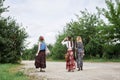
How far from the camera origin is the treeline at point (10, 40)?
3678 centimetres

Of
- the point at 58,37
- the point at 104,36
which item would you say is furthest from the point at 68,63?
the point at 58,37

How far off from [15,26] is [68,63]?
1736 centimetres

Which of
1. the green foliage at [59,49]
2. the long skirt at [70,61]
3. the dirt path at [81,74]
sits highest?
the green foliage at [59,49]

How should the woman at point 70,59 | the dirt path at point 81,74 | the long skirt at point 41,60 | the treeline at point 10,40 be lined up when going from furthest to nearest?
the treeline at point 10,40 → the long skirt at point 41,60 → the woman at point 70,59 → the dirt path at point 81,74

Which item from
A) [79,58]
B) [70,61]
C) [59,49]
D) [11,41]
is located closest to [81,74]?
[70,61]

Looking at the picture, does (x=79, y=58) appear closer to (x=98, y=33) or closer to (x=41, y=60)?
(x=41, y=60)

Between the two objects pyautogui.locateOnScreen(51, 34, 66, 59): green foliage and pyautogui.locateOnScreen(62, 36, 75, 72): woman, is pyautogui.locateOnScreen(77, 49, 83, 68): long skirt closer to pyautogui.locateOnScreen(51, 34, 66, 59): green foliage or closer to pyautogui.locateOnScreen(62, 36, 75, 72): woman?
pyautogui.locateOnScreen(62, 36, 75, 72): woman

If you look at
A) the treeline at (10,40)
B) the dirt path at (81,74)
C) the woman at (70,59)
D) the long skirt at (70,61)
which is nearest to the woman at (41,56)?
the dirt path at (81,74)

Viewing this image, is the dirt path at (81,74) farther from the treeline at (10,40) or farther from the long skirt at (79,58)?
the treeline at (10,40)

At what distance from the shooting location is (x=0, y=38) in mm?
36250

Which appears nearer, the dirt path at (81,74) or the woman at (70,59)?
the dirt path at (81,74)

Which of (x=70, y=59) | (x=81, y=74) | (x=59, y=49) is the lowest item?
(x=81, y=74)

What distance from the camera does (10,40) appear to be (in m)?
37.6

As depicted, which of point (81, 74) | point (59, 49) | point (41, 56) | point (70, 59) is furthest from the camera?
point (59, 49)
